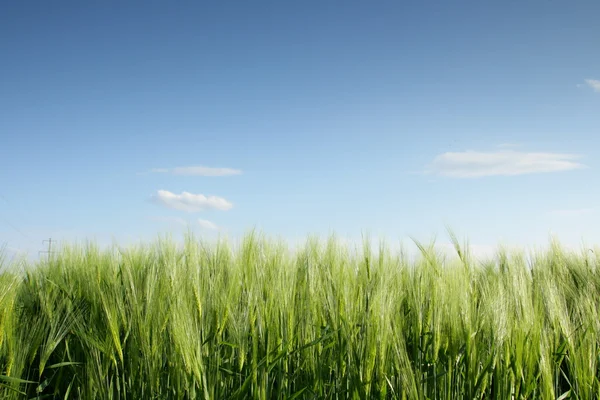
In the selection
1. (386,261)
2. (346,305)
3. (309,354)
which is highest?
(386,261)

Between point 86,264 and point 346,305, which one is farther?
point 86,264

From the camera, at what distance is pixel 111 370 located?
214 centimetres

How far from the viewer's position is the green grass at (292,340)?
1.79 meters

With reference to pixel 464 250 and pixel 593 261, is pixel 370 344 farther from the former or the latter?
pixel 593 261

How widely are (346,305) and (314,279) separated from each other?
0.36m

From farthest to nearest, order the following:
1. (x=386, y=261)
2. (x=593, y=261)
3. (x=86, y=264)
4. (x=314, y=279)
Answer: (x=593, y=261) → (x=86, y=264) → (x=386, y=261) → (x=314, y=279)

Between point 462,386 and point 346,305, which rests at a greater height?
point 346,305

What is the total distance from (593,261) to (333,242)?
2220 millimetres

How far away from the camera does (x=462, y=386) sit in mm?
1981

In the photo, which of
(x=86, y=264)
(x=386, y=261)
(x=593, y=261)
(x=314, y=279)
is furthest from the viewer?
(x=593, y=261)

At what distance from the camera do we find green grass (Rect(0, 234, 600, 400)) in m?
1.79

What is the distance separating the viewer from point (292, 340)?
1.99 meters

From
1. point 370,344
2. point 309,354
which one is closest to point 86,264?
point 309,354

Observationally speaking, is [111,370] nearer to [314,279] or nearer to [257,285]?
[257,285]
